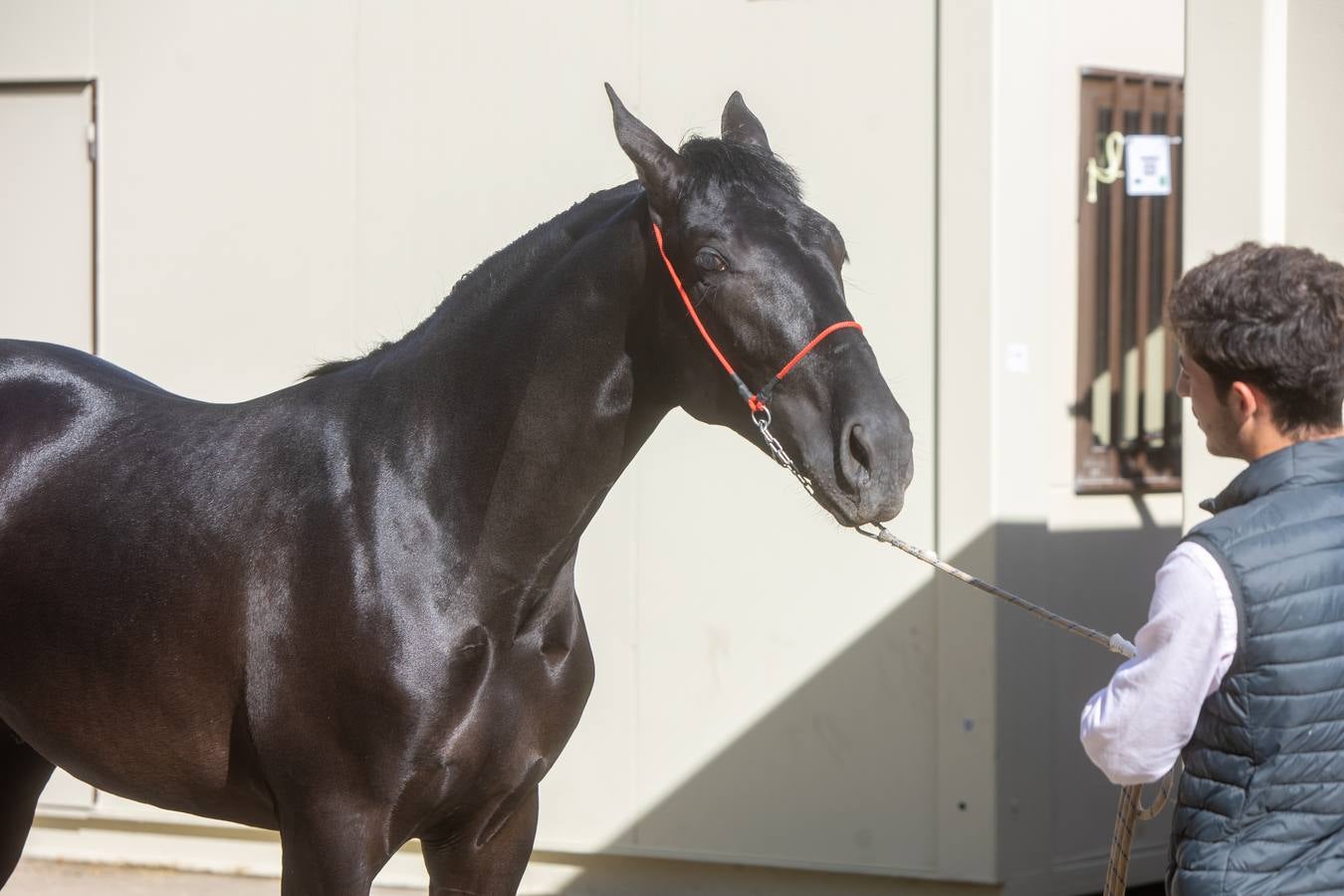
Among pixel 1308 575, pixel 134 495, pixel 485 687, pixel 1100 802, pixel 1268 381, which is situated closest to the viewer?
pixel 1308 575

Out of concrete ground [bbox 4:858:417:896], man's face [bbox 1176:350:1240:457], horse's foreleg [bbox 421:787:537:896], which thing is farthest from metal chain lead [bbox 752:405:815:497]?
concrete ground [bbox 4:858:417:896]

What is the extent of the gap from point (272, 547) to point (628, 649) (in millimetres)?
2127

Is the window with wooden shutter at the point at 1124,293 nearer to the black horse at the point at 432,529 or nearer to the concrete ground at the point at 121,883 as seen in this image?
the black horse at the point at 432,529

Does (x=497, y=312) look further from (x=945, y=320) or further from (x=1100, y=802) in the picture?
(x=1100, y=802)

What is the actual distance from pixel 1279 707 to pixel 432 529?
1364mm

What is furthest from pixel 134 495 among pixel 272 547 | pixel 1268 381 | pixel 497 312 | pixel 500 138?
pixel 500 138

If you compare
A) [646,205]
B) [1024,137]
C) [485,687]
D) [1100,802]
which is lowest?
[1100,802]

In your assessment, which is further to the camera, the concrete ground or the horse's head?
the concrete ground

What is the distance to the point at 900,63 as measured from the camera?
160 inches

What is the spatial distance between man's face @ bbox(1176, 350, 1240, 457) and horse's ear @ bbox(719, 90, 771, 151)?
3.47 feet

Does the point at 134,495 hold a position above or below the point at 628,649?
above

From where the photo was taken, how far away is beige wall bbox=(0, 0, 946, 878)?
4.08 metres

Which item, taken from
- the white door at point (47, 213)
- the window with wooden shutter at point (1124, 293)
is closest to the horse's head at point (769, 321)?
the window with wooden shutter at point (1124, 293)

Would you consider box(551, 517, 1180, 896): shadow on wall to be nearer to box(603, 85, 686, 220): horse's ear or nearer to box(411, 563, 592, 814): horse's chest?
box(411, 563, 592, 814): horse's chest
